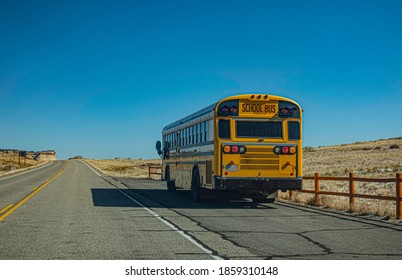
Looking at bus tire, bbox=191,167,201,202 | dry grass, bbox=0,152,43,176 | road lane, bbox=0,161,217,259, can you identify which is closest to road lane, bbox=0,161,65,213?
road lane, bbox=0,161,217,259

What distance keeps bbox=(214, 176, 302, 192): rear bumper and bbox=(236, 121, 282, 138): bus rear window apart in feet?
4.64

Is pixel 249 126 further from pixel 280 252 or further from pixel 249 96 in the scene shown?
pixel 280 252

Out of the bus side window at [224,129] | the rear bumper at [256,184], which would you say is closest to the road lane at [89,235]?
the rear bumper at [256,184]

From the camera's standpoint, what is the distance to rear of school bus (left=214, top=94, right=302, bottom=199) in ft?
55.3

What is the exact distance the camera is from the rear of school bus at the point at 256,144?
16859 mm

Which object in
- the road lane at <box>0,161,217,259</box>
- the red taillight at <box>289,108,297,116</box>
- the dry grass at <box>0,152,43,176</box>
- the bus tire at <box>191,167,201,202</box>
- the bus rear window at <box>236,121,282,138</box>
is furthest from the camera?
the dry grass at <box>0,152,43,176</box>

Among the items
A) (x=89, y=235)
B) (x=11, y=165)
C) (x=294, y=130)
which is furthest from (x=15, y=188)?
(x=11, y=165)

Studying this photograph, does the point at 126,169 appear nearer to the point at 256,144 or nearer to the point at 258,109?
the point at 258,109

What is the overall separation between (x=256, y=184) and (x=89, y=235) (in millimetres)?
7401

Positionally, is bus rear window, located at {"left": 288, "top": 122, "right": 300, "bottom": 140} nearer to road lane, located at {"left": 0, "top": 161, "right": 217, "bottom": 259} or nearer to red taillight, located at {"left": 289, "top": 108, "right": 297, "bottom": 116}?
red taillight, located at {"left": 289, "top": 108, "right": 297, "bottom": 116}

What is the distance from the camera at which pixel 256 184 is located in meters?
16.9

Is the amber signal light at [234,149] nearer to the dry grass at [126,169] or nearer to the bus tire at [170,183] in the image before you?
the bus tire at [170,183]

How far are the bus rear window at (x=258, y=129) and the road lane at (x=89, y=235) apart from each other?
4040mm
